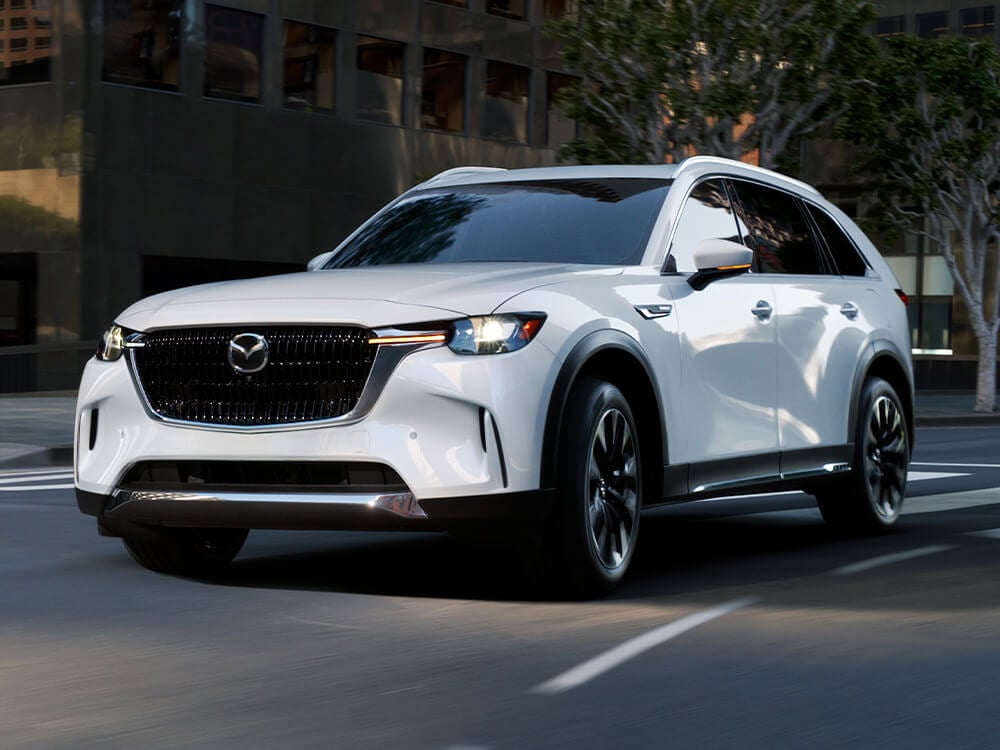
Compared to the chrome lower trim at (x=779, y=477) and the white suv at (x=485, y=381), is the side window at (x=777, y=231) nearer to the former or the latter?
the white suv at (x=485, y=381)

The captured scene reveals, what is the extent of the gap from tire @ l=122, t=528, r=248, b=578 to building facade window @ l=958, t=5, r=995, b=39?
4245 centimetres

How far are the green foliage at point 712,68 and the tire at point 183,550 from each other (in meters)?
18.4

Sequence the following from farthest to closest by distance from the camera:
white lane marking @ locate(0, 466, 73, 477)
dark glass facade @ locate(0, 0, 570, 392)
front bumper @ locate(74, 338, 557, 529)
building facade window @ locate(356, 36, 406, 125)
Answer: building facade window @ locate(356, 36, 406, 125), dark glass facade @ locate(0, 0, 570, 392), white lane marking @ locate(0, 466, 73, 477), front bumper @ locate(74, 338, 557, 529)

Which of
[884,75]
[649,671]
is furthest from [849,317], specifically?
[884,75]

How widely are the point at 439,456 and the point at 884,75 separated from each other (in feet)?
81.2

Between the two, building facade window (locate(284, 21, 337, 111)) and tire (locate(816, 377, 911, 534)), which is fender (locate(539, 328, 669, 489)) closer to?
tire (locate(816, 377, 911, 534))

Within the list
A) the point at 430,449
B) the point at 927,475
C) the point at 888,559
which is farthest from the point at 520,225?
the point at 927,475

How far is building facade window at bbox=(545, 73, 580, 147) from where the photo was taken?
38.5m

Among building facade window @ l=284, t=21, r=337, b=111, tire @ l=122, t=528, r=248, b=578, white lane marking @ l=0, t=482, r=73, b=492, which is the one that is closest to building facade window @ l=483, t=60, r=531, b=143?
building facade window @ l=284, t=21, r=337, b=111

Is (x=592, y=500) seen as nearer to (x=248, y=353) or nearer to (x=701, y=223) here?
(x=248, y=353)

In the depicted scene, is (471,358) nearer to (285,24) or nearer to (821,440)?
(821,440)

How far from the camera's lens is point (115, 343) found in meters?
7.05

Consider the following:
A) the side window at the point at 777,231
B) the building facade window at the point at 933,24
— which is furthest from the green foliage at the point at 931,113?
the side window at the point at 777,231

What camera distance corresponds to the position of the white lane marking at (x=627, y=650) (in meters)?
5.21
